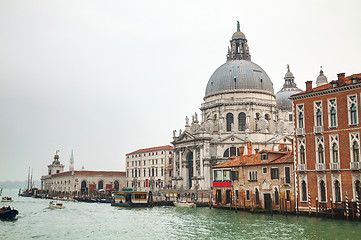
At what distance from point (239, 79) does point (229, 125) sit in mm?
7592

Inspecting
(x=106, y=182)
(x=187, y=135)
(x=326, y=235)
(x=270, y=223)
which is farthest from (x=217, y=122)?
(x=326, y=235)

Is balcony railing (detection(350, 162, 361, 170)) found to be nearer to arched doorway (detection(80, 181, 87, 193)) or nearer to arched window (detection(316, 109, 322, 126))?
arched window (detection(316, 109, 322, 126))

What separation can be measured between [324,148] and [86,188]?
64.1 metres

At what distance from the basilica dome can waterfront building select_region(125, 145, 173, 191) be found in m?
15.6

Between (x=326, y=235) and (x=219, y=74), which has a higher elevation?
(x=219, y=74)

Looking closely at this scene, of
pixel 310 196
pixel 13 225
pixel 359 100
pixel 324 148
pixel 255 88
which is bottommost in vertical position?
pixel 13 225

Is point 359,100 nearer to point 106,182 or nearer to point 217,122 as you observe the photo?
point 217,122

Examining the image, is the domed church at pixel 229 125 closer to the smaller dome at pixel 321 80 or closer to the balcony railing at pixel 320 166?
the smaller dome at pixel 321 80

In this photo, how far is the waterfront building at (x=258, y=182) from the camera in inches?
1474

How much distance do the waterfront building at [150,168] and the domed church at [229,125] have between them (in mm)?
9817

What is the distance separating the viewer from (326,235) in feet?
82.3

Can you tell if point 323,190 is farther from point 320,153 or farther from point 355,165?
point 355,165

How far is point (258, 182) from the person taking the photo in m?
40.4

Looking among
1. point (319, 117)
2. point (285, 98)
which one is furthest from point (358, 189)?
point (285, 98)
